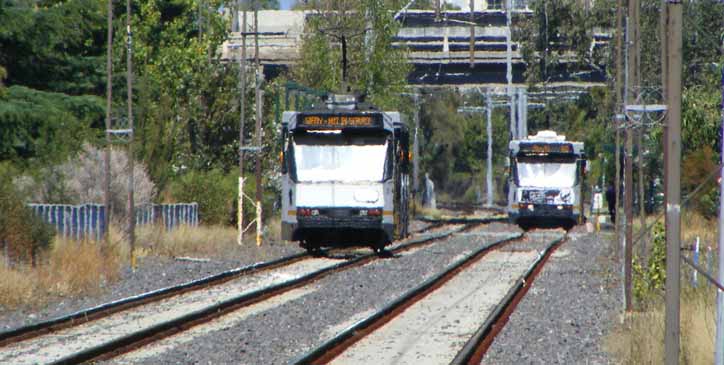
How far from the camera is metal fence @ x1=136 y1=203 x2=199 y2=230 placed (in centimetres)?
3597

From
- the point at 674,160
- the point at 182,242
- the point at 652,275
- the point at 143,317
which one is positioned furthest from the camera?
the point at 182,242

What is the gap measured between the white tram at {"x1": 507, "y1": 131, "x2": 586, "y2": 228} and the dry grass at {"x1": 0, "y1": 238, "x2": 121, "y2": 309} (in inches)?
812

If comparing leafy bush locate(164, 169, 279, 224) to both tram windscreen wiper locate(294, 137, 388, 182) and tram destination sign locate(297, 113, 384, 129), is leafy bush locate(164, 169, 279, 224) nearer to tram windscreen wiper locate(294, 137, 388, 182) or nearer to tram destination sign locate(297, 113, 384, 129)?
tram windscreen wiper locate(294, 137, 388, 182)

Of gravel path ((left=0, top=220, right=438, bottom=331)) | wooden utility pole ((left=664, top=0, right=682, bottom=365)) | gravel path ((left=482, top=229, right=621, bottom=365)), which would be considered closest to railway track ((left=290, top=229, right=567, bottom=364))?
gravel path ((left=482, top=229, right=621, bottom=365))

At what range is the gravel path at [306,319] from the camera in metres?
15.0

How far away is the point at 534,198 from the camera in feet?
150

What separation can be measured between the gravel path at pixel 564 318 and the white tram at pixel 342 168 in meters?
3.88

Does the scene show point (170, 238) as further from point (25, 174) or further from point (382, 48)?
point (382, 48)

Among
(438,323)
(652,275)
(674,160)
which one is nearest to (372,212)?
(652,275)

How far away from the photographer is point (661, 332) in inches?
568

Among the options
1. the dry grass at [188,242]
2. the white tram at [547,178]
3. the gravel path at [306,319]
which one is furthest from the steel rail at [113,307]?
the white tram at [547,178]

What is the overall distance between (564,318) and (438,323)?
2064 mm

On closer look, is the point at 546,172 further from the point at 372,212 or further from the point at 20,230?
the point at 20,230

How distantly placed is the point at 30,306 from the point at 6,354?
18.4 feet
